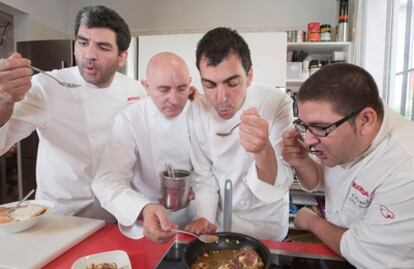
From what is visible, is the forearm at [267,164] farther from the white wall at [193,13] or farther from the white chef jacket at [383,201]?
the white wall at [193,13]

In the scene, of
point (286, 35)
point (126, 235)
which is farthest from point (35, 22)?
point (126, 235)

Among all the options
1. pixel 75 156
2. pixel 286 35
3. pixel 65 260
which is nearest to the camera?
pixel 65 260

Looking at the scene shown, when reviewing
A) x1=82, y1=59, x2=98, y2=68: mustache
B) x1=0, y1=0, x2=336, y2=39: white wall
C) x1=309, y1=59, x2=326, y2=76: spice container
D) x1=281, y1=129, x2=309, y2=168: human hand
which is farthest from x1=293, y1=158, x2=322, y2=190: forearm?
x1=0, y1=0, x2=336, y2=39: white wall

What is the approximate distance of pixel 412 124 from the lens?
3.29 ft

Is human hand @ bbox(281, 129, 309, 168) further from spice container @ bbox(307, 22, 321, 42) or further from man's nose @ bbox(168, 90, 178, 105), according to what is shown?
spice container @ bbox(307, 22, 321, 42)

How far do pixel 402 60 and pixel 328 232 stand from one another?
202 centimetres

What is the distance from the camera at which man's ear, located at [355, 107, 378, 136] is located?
38.1 inches

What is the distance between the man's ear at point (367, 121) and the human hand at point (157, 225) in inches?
28.1

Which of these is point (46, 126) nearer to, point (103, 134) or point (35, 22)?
point (103, 134)

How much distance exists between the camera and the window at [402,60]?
221 cm

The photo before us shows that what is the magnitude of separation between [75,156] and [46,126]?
A: 20cm

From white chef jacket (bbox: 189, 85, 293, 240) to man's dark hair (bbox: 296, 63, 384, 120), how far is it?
0.39 metres

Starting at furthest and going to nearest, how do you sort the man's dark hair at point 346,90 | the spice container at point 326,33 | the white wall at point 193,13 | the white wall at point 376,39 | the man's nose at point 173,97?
the white wall at point 193,13, the spice container at point 326,33, the white wall at point 376,39, the man's nose at point 173,97, the man's dark hair at point 346,90

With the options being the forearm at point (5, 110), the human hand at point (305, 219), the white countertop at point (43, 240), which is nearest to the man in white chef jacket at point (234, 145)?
the human hand at point (305, 219)
